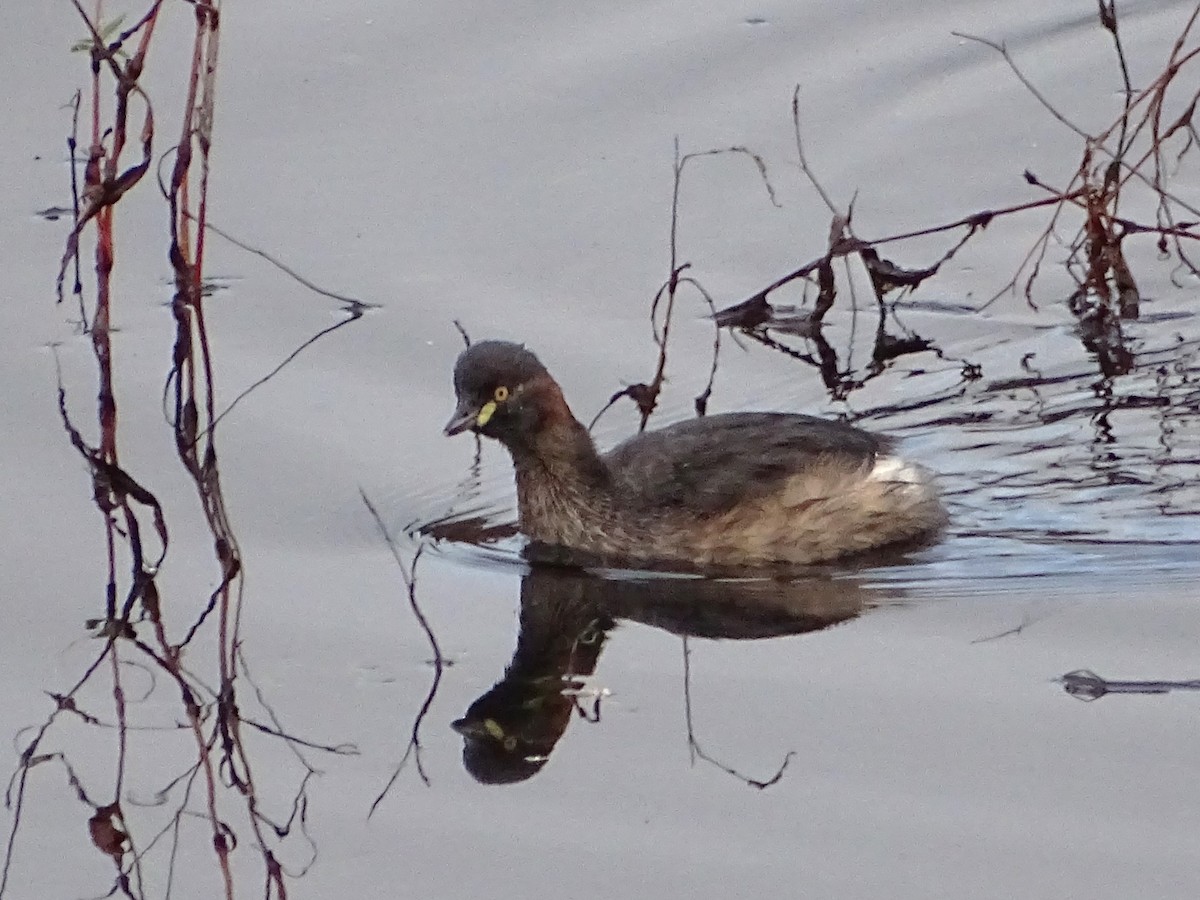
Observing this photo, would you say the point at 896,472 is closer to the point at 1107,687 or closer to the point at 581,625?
the point at 581,625

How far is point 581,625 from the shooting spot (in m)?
7.24

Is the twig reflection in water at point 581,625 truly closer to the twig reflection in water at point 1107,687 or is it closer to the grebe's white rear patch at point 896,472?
the grebe's white rear patch at point 896,472

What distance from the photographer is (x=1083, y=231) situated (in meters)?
9.93

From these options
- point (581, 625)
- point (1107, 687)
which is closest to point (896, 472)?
point (581, 625)

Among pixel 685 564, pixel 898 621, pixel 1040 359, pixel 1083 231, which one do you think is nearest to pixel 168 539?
pixel 685 564

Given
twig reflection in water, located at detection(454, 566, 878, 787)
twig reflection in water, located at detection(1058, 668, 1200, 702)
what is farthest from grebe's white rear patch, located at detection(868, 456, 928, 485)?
twig reflection in water, located at detection(1058, 668, 1200, 702)

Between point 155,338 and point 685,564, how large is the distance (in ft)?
7.15

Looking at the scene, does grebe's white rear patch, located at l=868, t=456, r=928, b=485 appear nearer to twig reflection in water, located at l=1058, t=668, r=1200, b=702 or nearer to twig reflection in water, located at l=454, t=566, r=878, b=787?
twig reflection in water, located at l=454, t=566, r=878, b=787

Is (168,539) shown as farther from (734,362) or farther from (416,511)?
(734,362)

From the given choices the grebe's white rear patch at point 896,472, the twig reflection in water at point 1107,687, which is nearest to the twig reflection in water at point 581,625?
the grebe's white rear patch at point 896,472

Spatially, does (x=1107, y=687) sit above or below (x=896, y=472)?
below

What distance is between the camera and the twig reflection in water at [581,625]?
20.7 ft

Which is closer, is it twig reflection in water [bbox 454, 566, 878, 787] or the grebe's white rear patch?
twig reflection in water [bbox 454, 566, 878, 787]

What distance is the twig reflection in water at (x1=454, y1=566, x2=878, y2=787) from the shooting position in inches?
248
